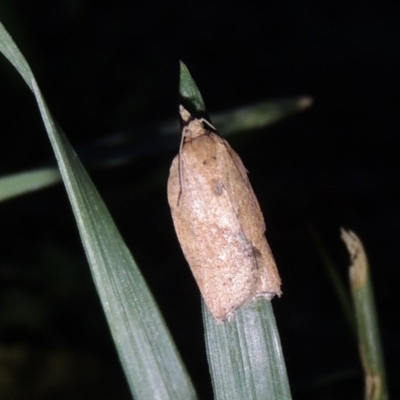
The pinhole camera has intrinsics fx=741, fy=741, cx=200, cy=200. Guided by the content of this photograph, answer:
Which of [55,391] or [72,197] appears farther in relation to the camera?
[55,391]

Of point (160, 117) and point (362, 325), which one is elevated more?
point (160, 117)

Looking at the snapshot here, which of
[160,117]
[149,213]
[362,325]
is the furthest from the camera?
[160,117]

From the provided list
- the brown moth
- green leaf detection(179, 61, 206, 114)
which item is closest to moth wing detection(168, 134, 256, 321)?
the brown moth

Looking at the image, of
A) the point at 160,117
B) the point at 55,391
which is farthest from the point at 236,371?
the point at 160,117

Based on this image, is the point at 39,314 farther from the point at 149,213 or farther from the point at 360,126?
the point at 360,126

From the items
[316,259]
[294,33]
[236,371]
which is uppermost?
[294,33]

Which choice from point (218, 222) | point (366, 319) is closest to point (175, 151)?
point (218, 222)

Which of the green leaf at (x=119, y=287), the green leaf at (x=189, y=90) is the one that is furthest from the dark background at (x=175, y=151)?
the green leaf at (x=119, y=287)

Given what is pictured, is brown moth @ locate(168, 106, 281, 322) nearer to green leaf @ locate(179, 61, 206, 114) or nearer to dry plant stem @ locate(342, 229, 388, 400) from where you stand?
green leaf @ locate(179, 61, 206, 114)

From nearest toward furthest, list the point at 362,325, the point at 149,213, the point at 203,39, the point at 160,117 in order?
1. the point at 362,325
2. the point at 149,213
3. the point at 160,117
4. the point at 203,39
